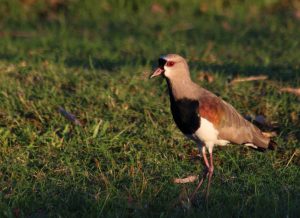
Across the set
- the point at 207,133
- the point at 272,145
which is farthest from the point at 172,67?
the point at 272,145

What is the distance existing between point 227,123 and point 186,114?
461 mm

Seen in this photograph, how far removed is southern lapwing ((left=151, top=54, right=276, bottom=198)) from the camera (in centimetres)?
598

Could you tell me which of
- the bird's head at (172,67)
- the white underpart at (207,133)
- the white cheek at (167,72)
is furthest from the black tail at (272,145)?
the white cheek at (167,72)

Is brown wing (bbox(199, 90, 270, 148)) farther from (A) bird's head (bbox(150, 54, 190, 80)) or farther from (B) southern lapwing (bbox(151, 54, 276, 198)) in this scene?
(A) bird's head (bbox(150, 54, 190, 80))

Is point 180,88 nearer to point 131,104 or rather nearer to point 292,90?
point 131,104

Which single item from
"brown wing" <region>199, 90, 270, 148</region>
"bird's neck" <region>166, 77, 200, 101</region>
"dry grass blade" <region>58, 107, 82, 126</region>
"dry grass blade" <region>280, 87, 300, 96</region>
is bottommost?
"dry grass blade" <region>280, 87, 300, 96</region>

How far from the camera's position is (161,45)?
10227mm

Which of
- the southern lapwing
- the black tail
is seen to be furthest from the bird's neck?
the black tail

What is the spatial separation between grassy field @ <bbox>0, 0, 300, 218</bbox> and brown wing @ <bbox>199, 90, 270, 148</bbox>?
11.4 inches

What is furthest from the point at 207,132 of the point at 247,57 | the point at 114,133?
the point at 247,57

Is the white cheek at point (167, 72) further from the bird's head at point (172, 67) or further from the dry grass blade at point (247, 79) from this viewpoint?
the dry grass blade at point (247, 79)

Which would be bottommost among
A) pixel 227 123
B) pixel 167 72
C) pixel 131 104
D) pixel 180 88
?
pixel 131 104

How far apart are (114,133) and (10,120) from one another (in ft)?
3.36

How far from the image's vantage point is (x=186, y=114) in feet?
19.5
